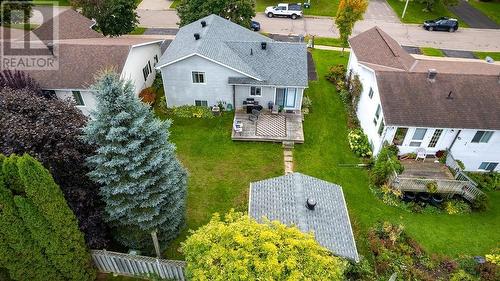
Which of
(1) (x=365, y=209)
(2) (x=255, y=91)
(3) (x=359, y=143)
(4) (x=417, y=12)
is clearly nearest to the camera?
(1) (x=365, y=209)

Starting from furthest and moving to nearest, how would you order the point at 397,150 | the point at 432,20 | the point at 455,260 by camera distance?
the point at 432,20 → the point at 397,150 → the point at 455,260

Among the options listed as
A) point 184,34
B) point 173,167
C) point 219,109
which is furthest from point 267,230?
point 184,34

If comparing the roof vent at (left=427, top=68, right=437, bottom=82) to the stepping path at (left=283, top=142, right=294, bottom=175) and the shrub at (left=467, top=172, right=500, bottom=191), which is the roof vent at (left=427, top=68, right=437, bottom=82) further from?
the stepping path at (left=283, top=142, right=294, bottom=175)

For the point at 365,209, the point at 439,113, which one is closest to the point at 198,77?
the point at 365,209

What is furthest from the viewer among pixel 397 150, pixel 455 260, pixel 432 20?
pixel 432 20

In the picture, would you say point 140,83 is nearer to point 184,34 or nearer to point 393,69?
point 184,34

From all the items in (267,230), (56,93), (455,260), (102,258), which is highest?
(267,230)

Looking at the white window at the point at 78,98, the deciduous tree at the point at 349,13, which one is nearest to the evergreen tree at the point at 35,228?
the white window at the point at 78,98

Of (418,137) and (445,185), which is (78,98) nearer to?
(418,137)
